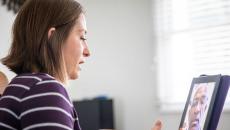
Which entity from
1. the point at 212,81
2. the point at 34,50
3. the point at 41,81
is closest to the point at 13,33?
the point at 34,50

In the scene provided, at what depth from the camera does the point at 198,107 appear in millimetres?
1301

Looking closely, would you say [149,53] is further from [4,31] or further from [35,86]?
[35,86]

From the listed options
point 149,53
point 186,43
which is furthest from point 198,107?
point 149,53

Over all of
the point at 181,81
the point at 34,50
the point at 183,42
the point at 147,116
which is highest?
the point at 34,50

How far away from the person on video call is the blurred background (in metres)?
1.52

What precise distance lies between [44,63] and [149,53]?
242 cm

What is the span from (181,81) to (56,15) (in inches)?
90.2

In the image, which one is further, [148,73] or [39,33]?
[148,73]

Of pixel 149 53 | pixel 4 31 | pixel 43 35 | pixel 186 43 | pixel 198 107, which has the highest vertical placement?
pixel 43 35

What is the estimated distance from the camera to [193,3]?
3074mm

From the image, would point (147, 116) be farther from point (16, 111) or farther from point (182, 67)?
point (16, 111)

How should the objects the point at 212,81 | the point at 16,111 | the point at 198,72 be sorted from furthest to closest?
1. the point at 198,72
2. the point at 212,81
3. the point at 16,111

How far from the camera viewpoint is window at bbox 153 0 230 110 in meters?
2.89

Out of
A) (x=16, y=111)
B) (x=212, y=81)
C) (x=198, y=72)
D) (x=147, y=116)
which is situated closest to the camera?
(x=16, y=111)
